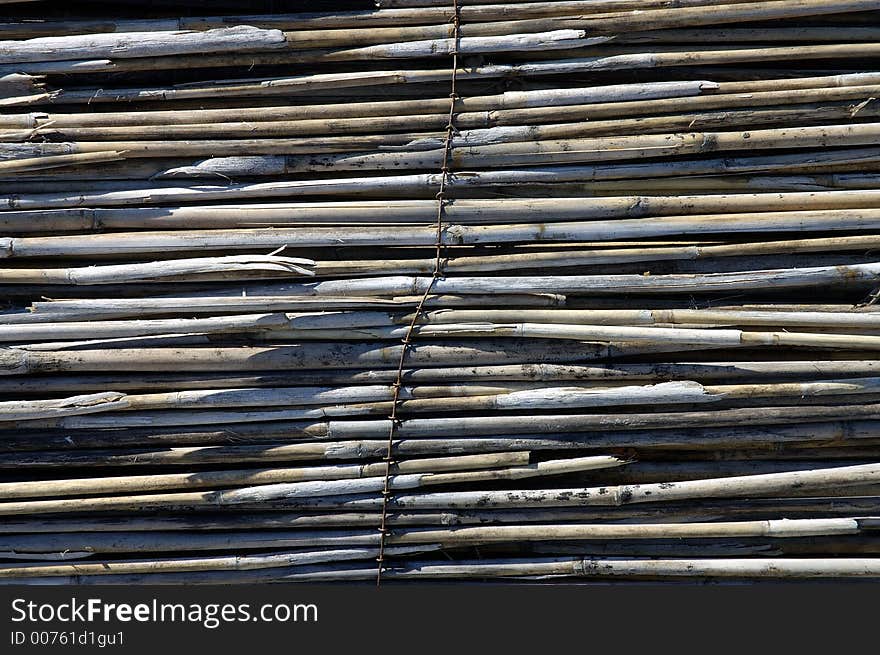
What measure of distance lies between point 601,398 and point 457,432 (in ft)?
1.08

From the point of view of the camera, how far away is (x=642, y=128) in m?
1.78

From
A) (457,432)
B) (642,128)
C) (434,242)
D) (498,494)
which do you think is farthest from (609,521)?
(642,128)

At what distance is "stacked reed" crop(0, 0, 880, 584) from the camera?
1759 mm

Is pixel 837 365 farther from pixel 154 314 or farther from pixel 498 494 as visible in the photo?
pixel 154 314

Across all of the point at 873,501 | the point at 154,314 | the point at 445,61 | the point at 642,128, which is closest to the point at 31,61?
the point at 154,314

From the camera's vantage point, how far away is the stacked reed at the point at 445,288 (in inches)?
69.2

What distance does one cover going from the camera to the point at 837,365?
1.74 meters

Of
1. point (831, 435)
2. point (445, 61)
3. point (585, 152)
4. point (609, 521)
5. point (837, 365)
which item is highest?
point (445, 61)

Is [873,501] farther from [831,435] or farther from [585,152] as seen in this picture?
[585,152]

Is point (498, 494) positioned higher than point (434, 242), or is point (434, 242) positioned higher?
point (434, 242)

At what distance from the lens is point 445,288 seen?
5.77 ft

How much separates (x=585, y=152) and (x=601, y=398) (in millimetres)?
550

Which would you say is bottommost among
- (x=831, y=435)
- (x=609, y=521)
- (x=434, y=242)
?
(x=609, y=521)

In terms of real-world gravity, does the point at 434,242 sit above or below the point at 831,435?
above
